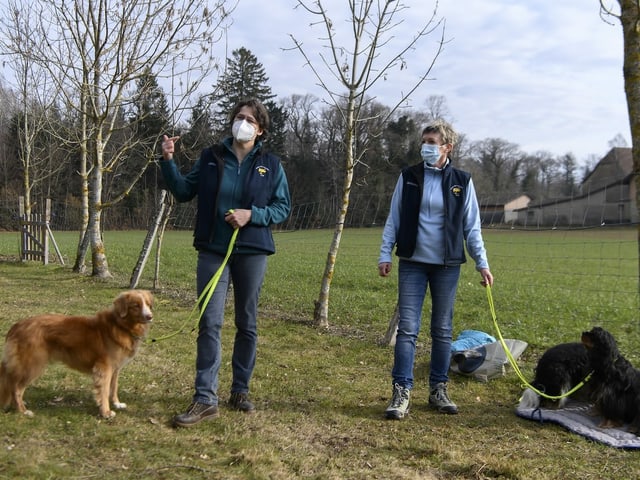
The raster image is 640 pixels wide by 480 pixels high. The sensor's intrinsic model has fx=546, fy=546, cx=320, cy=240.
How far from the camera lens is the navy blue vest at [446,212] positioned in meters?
4.29

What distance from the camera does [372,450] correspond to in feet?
11.8

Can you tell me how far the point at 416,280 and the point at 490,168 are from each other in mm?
69267

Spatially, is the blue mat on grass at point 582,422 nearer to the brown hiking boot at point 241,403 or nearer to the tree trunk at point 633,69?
the tree trunk at point 633,69

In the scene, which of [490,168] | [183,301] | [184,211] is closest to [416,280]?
[183,301]

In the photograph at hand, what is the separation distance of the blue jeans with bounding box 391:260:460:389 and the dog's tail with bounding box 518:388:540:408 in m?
0.86

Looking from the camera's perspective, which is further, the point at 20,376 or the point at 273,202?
the point at 273,202

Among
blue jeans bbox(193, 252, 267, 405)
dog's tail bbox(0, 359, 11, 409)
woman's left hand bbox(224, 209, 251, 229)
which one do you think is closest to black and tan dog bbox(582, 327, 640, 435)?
blue jeans bbox(193, 252, 267, 405)

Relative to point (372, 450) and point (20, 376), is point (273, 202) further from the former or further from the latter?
point (20, 376)

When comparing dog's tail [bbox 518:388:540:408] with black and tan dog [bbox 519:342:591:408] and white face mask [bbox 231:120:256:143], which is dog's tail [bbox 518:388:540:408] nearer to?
black and tan dog [bbox 519:342:591:408]

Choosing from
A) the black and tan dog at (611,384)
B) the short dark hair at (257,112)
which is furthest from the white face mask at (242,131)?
the black and tan dog at (611,384)

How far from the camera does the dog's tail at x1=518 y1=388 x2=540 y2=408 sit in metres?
4.56

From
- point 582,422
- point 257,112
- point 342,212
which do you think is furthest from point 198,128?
point 582,422

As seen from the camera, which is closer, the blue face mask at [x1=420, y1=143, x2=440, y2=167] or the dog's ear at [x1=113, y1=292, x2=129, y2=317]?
the dog's ear at [x1=113, y1=292, x2=129, y2=317]

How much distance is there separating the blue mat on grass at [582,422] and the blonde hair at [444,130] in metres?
2.28
